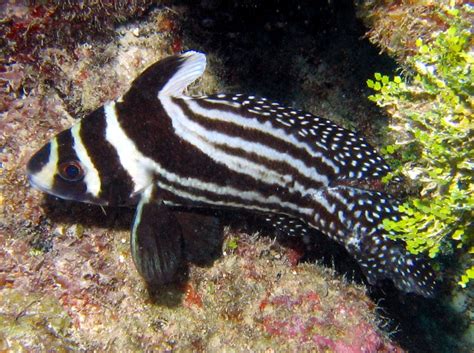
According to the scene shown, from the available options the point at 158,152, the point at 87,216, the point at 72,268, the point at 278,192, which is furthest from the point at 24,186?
the point at 278,192

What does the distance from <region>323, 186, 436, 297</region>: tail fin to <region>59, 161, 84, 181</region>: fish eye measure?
2365 millimetres

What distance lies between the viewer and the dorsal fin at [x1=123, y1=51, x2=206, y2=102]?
12.3 feet

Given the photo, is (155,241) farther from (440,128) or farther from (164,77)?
(440,128)

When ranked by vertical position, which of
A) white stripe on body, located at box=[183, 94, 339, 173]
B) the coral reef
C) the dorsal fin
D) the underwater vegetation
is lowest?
the coral reef

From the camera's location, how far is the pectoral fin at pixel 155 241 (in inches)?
141

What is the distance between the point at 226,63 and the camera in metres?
5.38

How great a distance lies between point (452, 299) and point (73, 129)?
19.6ft

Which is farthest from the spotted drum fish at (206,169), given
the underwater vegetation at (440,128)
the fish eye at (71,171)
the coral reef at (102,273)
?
the underwater vegetation at (440,128)

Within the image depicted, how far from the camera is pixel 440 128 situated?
2.97m

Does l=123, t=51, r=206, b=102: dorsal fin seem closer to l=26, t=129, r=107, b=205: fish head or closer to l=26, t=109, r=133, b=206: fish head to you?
l=26, t=109, r=133, b=206: fish head

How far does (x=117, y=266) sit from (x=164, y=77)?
1.86 m

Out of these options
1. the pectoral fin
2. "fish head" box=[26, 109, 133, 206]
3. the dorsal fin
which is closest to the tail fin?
the pectoral fin

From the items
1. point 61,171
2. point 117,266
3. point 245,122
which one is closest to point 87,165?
point 61,171

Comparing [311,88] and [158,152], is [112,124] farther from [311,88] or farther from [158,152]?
[311,88]
